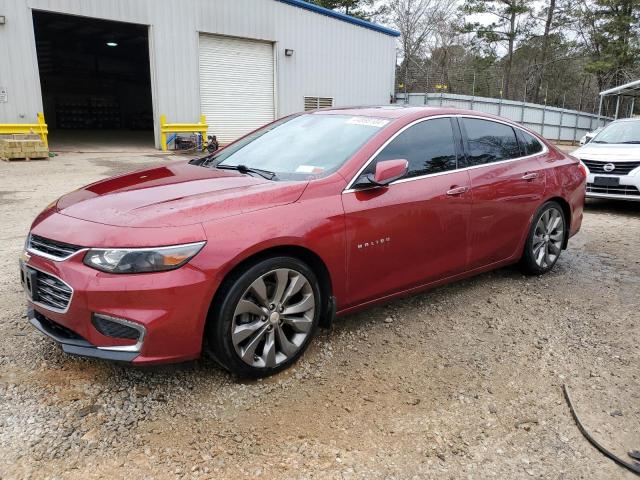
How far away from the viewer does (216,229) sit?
267 centimetres

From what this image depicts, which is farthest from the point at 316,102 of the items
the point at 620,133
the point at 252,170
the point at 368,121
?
the point at 252,170

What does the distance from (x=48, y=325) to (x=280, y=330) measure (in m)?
1.25

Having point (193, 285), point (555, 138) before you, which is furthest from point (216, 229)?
point (555, 138)

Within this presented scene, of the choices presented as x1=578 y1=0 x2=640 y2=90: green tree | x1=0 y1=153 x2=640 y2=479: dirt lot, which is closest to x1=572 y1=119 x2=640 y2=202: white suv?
x1=0 y1=153 x2=640 y2=479: dirt lot

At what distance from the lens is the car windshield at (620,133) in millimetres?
8813

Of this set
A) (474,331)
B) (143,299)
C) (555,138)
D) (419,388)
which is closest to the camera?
(143,299)

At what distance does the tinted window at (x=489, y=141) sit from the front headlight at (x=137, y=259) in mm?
2492

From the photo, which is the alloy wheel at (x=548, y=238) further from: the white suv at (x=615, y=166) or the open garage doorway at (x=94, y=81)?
the open garage doorway at (x=94, y=81)

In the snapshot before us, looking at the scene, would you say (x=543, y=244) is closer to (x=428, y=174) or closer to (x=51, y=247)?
(x=428, y=174)

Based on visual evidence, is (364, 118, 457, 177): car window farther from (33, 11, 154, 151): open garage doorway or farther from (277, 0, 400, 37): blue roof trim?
(33, 11, 154, 151): open garage doorway

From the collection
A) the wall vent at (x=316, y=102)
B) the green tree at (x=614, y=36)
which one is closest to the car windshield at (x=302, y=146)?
the wall vent at (x=316, y=102)

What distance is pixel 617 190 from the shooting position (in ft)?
26.7

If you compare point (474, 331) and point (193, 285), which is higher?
point (193, 285)

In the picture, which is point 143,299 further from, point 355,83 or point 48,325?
point 355,83
